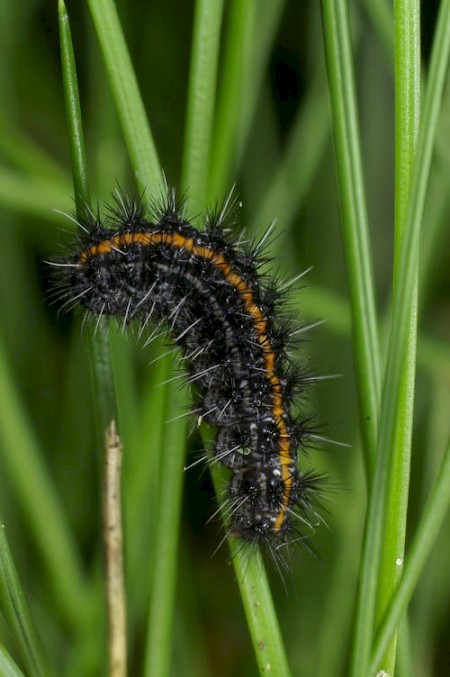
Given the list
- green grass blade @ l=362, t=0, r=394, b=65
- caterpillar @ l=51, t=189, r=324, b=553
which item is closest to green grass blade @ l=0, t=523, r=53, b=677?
caterpillar @ l=51, t=189, r=324, b=553

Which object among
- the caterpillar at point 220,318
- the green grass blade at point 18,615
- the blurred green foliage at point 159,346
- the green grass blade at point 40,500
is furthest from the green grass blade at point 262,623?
the green grass blade at point 40,500

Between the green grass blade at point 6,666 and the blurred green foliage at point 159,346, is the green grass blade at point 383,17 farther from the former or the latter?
the green grass blade at point 6,666

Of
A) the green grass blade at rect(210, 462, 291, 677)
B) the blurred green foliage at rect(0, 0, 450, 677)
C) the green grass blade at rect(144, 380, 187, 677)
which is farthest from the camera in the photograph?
the blurred green foliage at rect(0, 0, 450, 677)

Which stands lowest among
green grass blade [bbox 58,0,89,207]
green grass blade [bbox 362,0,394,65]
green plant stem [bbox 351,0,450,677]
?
green plant stem [bbox 351,0,450,677]

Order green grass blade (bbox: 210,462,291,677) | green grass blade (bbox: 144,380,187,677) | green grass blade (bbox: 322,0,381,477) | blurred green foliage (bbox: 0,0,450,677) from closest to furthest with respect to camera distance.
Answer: green grass blade (bbox: 322,0,381,477) < green grass blade (bbox: 210,462,291,677) < green grass blade (bbox: 144,380,187,677) < blurred green foliage (bbox: 0,0,450,677)

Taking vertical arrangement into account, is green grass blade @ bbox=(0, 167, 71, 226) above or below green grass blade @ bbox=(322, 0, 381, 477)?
above

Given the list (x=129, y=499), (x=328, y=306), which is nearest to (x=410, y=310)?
(x=328, y=306)

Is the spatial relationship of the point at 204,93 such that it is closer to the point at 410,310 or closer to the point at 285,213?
the point at 410,310

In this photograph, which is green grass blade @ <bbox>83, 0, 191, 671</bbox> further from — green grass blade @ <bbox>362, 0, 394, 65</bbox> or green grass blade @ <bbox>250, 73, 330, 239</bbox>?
green grass blade @ <bbox>250, 73, 330, 239</bbox>
